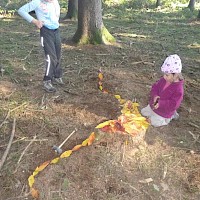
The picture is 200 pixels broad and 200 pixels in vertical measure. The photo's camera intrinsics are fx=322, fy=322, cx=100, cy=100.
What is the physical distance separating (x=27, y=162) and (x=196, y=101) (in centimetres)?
302

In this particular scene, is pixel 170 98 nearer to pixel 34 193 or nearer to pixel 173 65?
pixel 173 65

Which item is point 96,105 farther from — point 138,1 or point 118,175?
point 138,1

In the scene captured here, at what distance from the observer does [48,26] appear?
502 cm

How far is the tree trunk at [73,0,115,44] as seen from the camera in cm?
771

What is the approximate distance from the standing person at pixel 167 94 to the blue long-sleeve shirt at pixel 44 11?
193cm

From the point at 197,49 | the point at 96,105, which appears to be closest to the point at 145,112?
the point at 96,105

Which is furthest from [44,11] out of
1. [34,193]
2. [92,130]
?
[34,193]

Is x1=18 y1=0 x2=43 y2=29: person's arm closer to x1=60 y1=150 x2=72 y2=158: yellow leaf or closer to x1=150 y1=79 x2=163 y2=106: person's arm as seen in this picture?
x1=150 y1=79 x2=163 y2=106: person's arm

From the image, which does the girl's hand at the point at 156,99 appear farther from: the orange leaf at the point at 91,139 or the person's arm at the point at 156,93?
the orange leaf at the point at 91,139

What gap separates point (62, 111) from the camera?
15.6ft

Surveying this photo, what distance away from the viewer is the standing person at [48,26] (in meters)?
4.89

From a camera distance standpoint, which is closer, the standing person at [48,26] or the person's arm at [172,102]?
the person's arm at [172,102]

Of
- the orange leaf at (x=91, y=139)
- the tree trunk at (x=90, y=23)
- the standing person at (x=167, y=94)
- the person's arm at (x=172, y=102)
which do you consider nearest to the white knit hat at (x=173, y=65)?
the standing person at (x=167, y=94)

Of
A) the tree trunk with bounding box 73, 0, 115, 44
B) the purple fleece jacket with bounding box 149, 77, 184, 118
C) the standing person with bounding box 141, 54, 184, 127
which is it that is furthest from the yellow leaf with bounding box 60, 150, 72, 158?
the tree trunk with bounding box 73, 0, 115, 44
